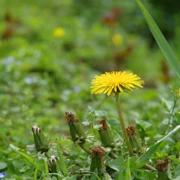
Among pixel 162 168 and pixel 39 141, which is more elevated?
pixel 39 141

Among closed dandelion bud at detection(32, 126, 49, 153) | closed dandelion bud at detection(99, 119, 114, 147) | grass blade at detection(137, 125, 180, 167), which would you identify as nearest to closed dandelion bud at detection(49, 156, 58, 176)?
closed dandelion bud at detection(32, 126, 49, 153)

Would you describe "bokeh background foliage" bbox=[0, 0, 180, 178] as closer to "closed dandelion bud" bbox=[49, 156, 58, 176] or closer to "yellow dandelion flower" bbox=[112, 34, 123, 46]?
"yellow dandelion flower" bbox=[112, 34, 123, 46]

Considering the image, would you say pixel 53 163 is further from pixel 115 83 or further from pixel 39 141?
pixel 115 83

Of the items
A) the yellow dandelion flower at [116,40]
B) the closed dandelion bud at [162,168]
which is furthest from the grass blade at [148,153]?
the yellow dandelion flower at [116,40]

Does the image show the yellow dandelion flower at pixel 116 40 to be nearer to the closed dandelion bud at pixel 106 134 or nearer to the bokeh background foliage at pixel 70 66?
the bokeh background foliage at pixel 70 66

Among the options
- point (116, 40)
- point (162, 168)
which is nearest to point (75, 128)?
point (162, 168)

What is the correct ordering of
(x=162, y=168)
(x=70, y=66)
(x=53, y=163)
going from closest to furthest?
(x=162, y=168), (x=53, y=163), (x=70, y=66)

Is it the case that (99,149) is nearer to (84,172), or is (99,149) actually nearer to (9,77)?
(84,172)
